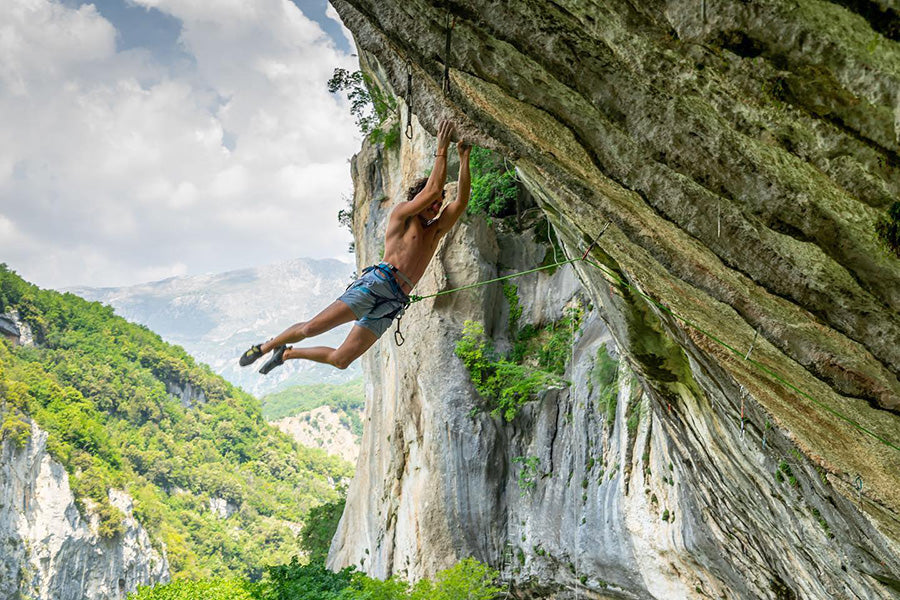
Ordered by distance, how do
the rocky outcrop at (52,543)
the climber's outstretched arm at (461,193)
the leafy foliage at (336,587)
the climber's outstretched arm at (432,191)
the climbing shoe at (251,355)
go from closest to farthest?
the climber's outstretched arm at (461,193), the climber's outstretched arm at (432,191), the climbing shoe at (251,355), the leafy foliage at (336,587), the rocky outcrop at (52,543)

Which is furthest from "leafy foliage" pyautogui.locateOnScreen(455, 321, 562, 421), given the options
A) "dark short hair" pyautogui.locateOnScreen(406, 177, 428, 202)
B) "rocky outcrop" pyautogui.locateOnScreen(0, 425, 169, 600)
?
"rocky outcrop" pyautogui.locateOnScreen(0, 425, 169, 600)

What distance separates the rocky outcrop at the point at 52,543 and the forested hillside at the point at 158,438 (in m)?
1.23

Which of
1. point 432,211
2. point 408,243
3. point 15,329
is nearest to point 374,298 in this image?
point 408,243

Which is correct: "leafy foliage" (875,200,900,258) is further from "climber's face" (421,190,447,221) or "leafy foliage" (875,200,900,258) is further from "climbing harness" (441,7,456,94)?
"climber's face" (421,190,447,221)

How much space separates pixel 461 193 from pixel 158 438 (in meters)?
65.4

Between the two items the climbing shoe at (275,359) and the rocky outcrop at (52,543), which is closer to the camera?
the climbing shoe at (275,359)

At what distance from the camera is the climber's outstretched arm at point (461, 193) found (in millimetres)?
3822

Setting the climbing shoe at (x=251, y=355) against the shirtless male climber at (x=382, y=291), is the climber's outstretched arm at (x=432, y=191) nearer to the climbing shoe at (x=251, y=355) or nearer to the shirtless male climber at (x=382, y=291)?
the shirtless male climber at (x=382, y=291)

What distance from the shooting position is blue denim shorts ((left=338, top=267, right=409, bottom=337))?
18.2 ft

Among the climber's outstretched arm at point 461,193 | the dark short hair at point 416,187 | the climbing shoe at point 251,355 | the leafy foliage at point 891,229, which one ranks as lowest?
the leafy foliage at point 891,229

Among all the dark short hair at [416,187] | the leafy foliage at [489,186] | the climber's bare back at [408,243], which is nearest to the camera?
the climber's bare back at [408,243]

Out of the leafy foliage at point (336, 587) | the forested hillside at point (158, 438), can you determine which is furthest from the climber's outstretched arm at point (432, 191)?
the forested hillside at point (158, 438)

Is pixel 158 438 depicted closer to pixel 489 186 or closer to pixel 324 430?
pixel 489 186

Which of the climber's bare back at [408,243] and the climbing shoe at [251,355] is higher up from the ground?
the climber's bare back at [408,243]
